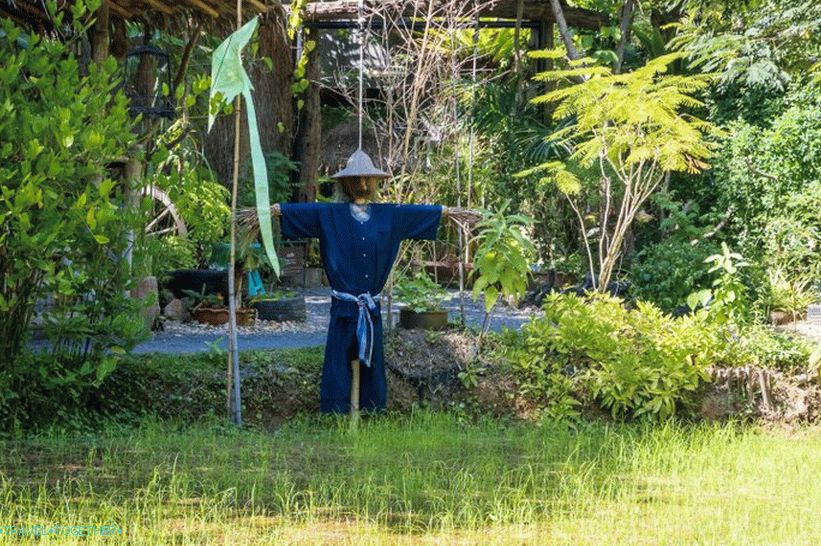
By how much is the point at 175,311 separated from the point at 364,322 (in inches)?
179

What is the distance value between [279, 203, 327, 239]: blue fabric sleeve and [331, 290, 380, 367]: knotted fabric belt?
45cm

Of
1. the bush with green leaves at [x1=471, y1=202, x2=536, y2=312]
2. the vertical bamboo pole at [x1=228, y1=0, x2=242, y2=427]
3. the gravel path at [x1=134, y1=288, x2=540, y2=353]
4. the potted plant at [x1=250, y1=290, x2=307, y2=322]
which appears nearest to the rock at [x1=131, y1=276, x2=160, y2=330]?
the gravel path at [x1=134, y1=288, x2=540, y2=353]

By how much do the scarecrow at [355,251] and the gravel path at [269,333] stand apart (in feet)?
3.47

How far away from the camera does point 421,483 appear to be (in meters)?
5.96

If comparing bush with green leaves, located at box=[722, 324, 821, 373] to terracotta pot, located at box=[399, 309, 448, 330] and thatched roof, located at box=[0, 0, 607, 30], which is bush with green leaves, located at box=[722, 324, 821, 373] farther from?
thatched roof, located at box=[0, 0, 607, 30]

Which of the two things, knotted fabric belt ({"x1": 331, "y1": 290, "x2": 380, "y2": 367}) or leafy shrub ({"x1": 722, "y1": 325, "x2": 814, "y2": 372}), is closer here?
knotted fabric belt ({"x1": 331, "y1": 290, "x2": 380, "y2": 367})

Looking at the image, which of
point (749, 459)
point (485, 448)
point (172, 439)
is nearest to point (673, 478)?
point (749, 459)

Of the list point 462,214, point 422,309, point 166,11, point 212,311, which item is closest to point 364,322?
point 462,214

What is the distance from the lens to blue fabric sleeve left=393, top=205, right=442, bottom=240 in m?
7.41

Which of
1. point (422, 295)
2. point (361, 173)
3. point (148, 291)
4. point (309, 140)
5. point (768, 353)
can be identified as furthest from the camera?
point (309, 140)

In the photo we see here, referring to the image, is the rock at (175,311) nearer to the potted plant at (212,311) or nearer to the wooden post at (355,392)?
the potted plant at (212,311)

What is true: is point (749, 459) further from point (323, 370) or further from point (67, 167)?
point (67, 167)

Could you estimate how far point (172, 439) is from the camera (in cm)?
688

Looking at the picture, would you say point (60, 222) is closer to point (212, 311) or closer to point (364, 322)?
point (364, 322)
